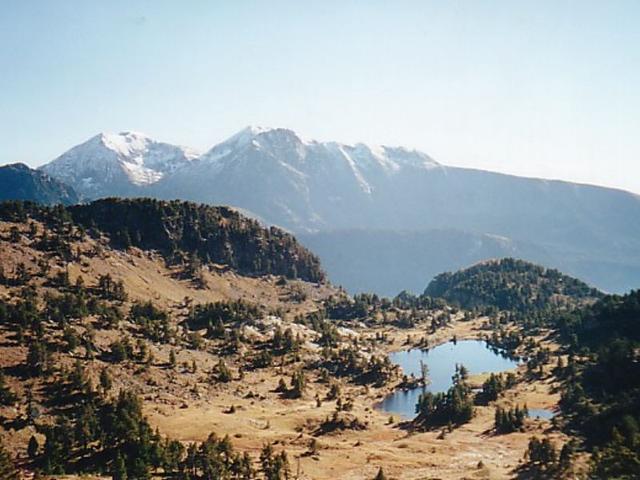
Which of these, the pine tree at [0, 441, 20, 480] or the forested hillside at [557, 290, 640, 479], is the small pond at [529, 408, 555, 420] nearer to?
the forested hillside at [557, 290, 640, 479]

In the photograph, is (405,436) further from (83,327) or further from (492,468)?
(83,327)

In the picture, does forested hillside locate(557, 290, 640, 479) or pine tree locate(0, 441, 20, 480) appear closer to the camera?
forested hillside locate(557, 290, 640, 479)

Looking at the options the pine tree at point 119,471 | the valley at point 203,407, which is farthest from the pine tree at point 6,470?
the pine tree at point 119,471

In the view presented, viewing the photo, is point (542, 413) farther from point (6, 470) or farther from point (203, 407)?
point (6, 470)

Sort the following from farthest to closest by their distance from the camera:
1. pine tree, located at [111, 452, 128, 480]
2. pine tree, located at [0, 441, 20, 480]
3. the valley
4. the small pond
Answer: the small pond, the valley, pine tree, located at [111, 452, 128, 480], pine tree, located at [0, 441, 20, 480]

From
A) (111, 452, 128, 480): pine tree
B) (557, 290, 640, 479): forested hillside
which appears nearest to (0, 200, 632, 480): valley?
(111, 452, 128, 480): pine tree

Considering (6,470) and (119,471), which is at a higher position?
(6,470)

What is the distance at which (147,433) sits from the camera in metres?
110

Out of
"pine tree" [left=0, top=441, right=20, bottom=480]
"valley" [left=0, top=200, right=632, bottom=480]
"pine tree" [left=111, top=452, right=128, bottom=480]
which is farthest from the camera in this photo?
"valley" [left=0, top=200, right=632, bottom=480]

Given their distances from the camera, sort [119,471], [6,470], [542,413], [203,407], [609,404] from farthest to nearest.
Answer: [542,413] → [203,407] → [609,404] → [119,471] → [6,470]

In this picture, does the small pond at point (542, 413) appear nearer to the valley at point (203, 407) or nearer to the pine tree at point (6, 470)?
the valley at point (203, 407)

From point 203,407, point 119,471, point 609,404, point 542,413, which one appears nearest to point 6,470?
point 119,471

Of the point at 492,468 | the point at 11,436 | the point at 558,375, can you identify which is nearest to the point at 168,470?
the point at 11,436

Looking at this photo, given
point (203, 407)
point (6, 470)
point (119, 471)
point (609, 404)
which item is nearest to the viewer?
point (6, 470)
